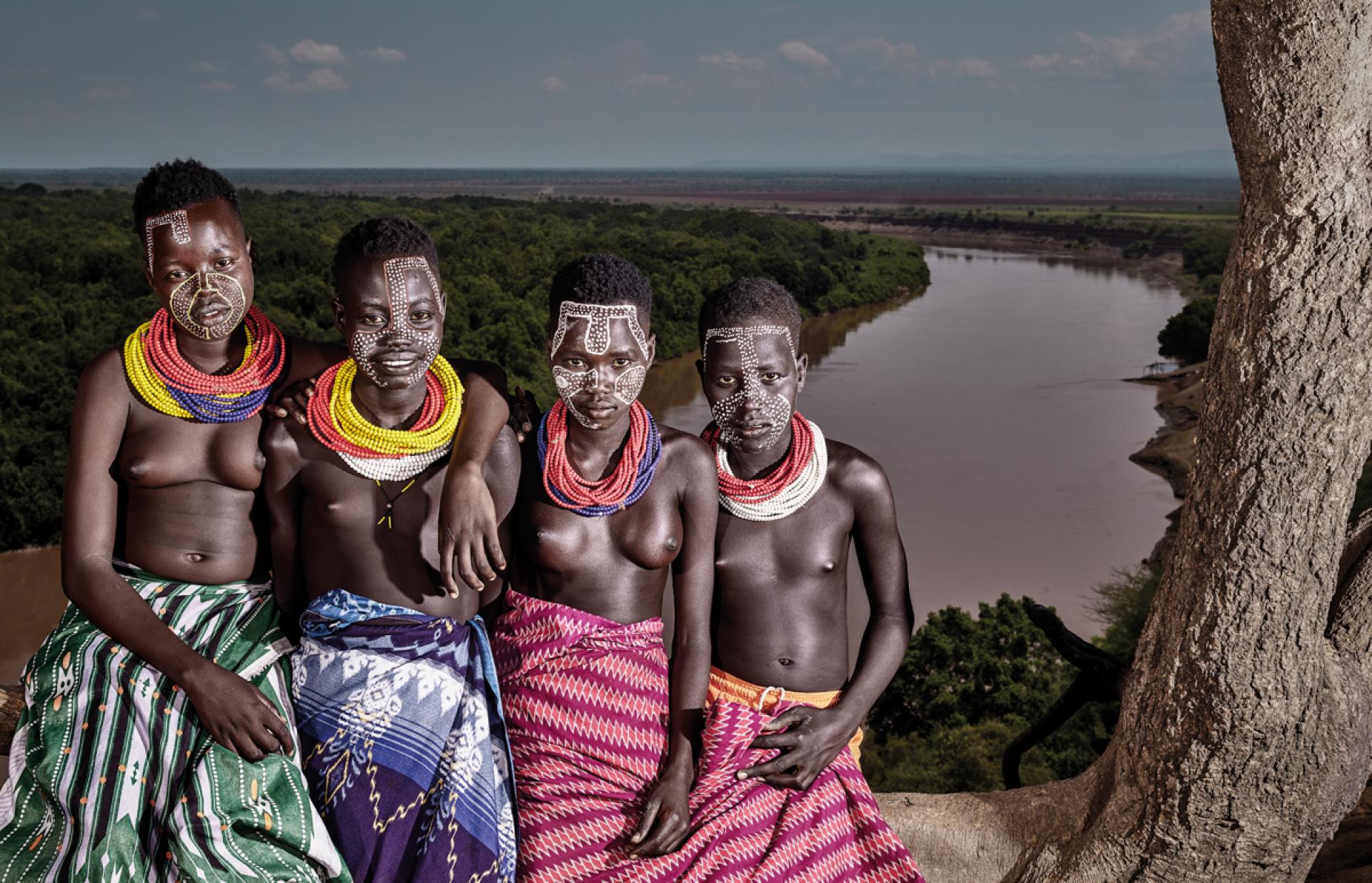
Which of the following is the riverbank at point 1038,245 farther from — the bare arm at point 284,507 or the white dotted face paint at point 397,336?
the bare arm at point 284,507

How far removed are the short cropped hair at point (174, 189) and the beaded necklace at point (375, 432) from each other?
535mm

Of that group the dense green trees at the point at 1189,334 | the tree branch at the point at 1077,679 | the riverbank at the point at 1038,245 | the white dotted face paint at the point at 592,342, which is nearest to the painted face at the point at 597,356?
the white dotted face paint at the point at 592,342

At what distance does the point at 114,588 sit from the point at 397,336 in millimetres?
947

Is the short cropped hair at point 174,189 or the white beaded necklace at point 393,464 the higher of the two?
the short cropped hair at point 174,189

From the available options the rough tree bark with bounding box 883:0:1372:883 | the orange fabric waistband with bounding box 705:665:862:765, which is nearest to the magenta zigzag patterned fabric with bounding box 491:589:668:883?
the orange fabric waistband with bounding box 705:665:862:765

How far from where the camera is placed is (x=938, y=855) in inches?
144

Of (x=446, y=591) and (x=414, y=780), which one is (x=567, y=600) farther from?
(x=414, y=780)

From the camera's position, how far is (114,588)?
9.45 ft

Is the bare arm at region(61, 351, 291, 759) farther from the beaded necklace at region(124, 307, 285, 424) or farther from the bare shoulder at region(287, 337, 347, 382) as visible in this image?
the bare shoulder at region(287, 337, 347, 382)

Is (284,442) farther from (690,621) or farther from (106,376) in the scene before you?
(690,621)

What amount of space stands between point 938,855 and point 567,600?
61.3 inches

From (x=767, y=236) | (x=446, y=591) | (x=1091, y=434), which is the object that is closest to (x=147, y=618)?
(x=446, y=591)

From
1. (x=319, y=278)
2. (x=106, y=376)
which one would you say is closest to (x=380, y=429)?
(x=106, y=376)

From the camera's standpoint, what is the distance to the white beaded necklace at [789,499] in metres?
3.24
